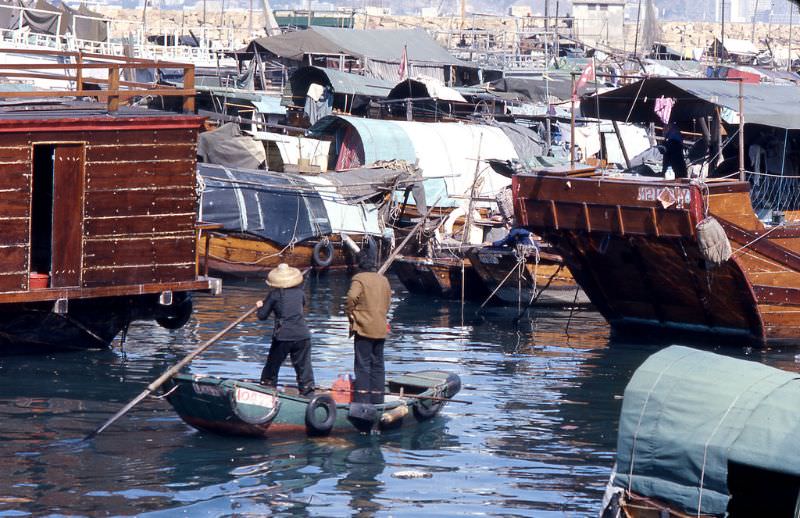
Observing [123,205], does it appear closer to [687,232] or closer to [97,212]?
[97,212]

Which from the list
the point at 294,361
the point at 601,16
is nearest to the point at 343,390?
the point at 294,361

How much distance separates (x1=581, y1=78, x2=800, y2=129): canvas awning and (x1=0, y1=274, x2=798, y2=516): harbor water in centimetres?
346

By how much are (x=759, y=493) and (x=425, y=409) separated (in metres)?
4.29

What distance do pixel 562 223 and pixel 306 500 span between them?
26.5 feet

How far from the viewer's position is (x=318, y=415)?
11.1m

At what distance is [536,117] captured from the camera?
31562 mm

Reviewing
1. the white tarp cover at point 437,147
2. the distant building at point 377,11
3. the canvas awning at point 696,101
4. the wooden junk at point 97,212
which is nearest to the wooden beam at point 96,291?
the wooden junk at point 97,212

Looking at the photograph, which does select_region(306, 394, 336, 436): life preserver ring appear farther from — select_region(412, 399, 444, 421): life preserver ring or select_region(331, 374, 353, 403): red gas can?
select_region(412, 399, 444, 421): life preserver ring

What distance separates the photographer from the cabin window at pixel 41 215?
15.6m

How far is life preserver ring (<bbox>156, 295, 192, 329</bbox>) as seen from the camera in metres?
15.3

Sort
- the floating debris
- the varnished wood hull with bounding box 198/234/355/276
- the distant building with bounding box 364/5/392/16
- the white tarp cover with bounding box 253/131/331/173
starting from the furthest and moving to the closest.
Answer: the distant building with bounding box 364/5/392/16 < the white tarp cover with bounding box 253/131/331/173 < the varnished wood hull with bounding box 198/234/355/276 < the floating debris

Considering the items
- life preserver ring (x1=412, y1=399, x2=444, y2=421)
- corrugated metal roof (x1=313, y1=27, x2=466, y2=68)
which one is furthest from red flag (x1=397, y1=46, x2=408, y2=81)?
life preserver ring (x1=412, y1=399, x2=444, y2=421)

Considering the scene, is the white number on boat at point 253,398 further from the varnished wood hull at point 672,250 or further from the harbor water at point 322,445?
the varnished wood hull at point 672,250

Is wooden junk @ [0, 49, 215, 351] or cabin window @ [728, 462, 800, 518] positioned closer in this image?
cabin window @ [728, 462, 800, 518]
